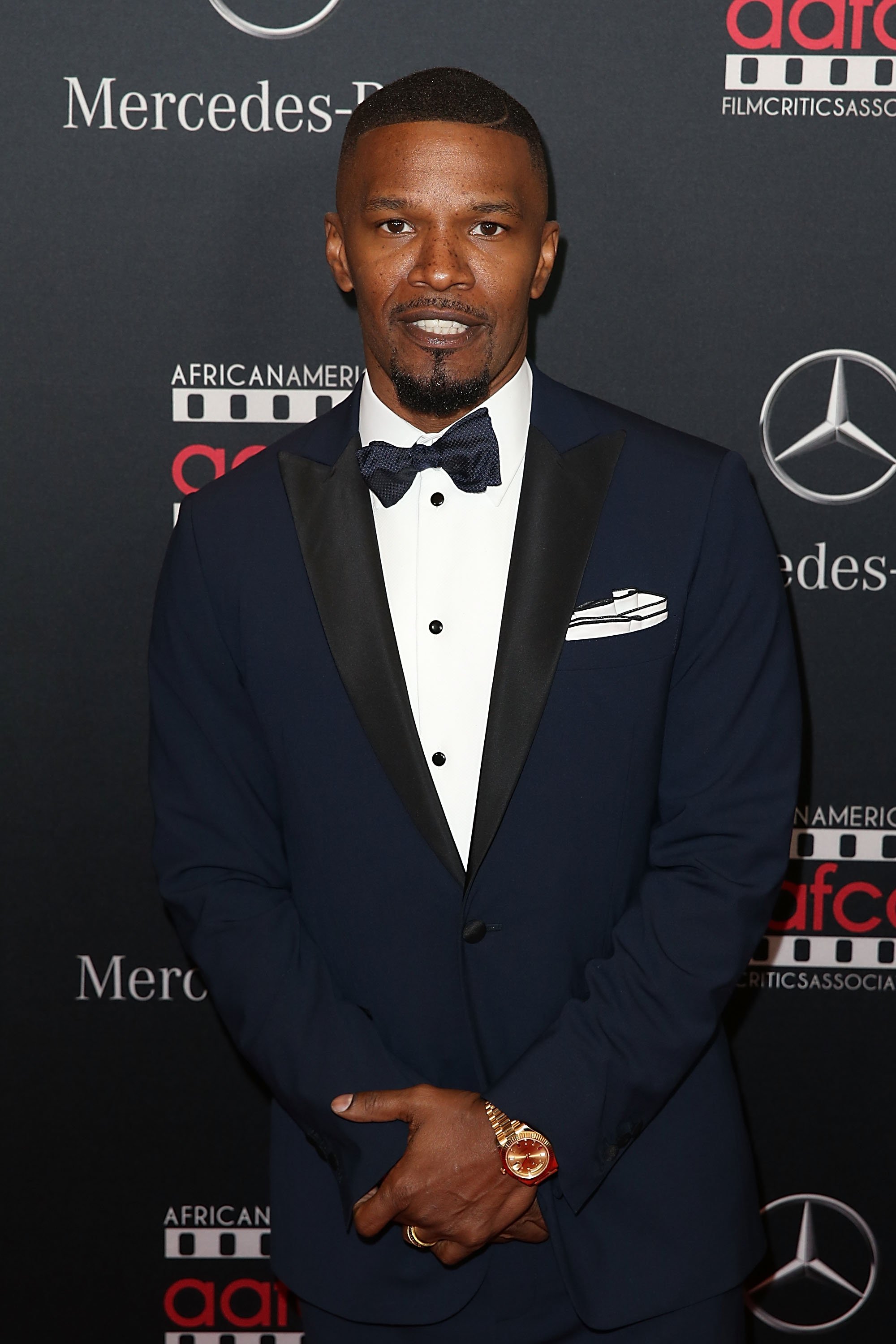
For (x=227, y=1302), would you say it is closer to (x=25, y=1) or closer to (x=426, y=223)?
(x=426, y=223)

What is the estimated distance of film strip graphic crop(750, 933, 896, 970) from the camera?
2303 mm

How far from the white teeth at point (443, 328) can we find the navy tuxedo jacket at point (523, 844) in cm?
17

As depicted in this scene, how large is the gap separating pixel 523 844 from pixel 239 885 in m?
0.35

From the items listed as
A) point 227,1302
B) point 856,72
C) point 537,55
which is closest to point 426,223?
point 537,55

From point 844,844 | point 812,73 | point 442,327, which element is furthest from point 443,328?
point 844,844

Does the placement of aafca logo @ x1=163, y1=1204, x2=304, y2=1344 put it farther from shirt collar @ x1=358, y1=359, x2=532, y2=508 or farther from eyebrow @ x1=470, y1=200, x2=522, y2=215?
eyebrow @ x1=470, y1=200, x2=522, y2=215

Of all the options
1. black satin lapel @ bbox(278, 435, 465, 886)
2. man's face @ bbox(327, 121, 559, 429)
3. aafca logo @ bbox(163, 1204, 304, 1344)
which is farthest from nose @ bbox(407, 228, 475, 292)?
aafca logo @ bbox(163, 1204, 304, 1344)

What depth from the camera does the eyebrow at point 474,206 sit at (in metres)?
1.57

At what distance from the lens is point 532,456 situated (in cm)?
168

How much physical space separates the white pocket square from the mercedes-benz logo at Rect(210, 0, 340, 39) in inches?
41.3

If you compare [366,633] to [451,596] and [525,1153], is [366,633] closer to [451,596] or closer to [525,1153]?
[451,596]

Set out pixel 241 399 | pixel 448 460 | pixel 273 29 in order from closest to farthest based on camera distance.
→ 1. pixel 448 460
2. pixel 273 29
3. pixel 241 399

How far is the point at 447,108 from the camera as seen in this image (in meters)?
1.59

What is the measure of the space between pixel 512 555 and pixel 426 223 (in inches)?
15.3
